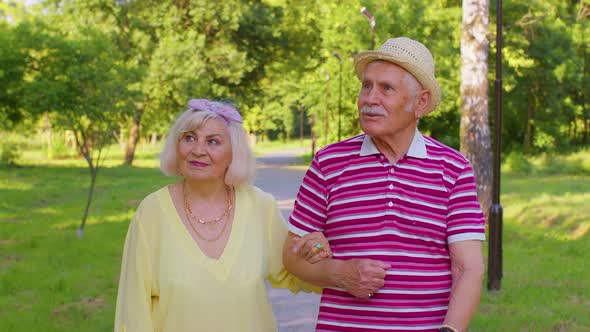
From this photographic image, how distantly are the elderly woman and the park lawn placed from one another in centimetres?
418

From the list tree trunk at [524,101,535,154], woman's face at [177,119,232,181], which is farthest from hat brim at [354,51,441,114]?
tree trunk at [524,101,535,154]

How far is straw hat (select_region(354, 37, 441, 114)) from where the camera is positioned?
3037mm

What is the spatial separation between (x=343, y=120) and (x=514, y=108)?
851 cm

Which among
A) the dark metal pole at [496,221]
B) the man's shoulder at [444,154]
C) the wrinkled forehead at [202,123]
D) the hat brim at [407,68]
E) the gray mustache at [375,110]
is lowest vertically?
the dark metal pole at [496,221]

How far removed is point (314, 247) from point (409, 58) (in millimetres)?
786

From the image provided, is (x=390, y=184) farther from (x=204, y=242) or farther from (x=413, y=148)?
(x=204, y=242)

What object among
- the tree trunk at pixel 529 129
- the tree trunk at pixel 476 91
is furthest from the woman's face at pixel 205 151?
the tree trunk at pixel 529 129

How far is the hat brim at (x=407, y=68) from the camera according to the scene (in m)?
3.04

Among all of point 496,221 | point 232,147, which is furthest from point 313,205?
point 496,221

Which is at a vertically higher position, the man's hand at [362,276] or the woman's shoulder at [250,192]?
the woman's shoulder at [250,192]

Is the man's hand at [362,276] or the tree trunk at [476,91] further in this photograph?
the tree trunk at [476,91]

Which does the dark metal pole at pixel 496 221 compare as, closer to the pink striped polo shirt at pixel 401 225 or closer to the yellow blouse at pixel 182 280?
the yellow blouse at pixel 182 280

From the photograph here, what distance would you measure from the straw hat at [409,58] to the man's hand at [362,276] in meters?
0.70

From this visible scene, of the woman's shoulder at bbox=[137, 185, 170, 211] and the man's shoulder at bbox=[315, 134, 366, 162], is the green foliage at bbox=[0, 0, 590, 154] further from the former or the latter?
the man's shoulder at bbox=[315, 134, 366, 162]
